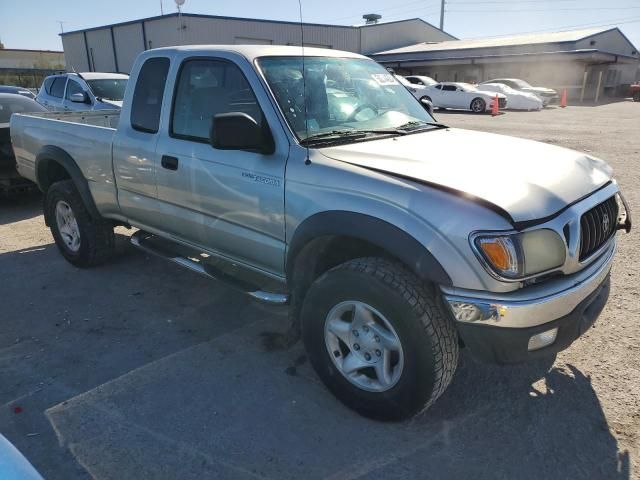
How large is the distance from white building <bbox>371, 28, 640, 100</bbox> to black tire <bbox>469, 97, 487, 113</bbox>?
44.6ft

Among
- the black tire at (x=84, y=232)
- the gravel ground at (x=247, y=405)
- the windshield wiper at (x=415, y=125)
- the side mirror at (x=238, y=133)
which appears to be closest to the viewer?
the gravel ground at (x=247, y=405)

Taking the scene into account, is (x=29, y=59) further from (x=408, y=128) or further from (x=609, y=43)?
(x=408, y=128)

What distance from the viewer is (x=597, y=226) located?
2.71 metres

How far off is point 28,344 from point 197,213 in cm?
156

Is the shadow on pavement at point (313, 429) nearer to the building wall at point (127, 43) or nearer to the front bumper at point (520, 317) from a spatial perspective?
the front bumper at point (520, 317)

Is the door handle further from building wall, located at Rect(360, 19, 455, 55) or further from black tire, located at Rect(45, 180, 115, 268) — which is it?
building wall, located at Rect(360, 19, 455, 55)

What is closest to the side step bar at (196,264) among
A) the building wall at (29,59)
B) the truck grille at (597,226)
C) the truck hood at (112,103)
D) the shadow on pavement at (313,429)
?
the shadow on pavement at (313,429)

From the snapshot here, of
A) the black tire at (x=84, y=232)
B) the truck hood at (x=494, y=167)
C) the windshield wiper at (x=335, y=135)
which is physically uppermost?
the windshield wiper at (x=335, y=135)

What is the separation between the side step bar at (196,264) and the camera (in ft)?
10.6

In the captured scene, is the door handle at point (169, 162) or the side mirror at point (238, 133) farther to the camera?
the door handle at point (169, 162)

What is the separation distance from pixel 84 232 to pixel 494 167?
3862mm

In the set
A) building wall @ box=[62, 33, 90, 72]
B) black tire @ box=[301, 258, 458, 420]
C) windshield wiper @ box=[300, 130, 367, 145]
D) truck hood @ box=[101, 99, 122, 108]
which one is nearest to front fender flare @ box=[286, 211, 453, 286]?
black tire @ box=[301, 258, 458, 420]

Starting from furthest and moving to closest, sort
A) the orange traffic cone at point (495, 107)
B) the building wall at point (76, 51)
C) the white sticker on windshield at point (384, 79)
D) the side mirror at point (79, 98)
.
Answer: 1. the building wall at point (76, 51)
2. the orange traffic cone at point (495, 107)
3. the side mirror at point (79, 98)
4. the white sticker on windshield at point (384, 79)

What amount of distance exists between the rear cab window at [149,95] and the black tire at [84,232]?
1.29m
